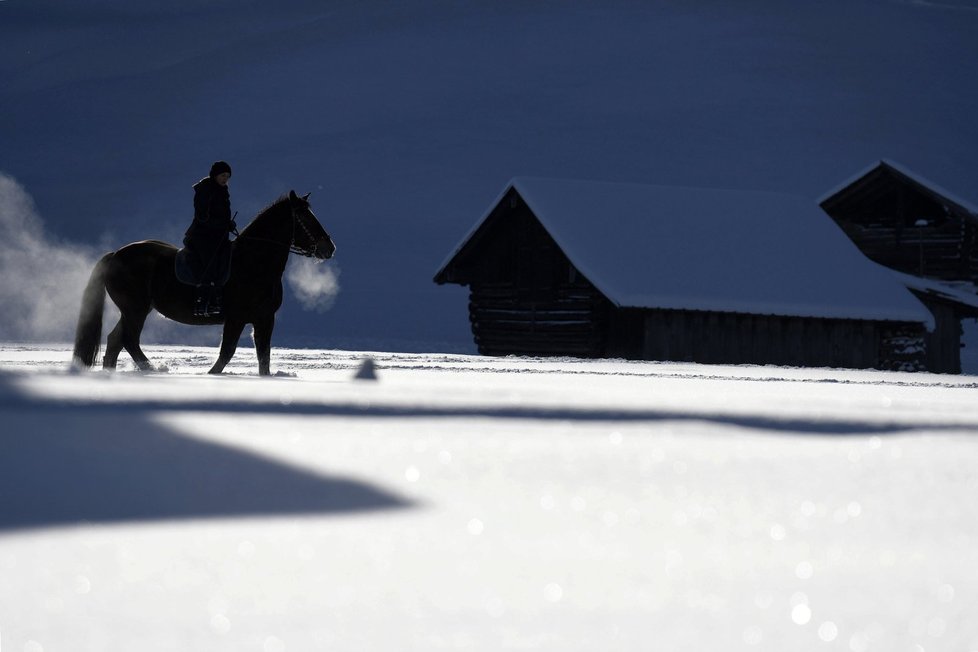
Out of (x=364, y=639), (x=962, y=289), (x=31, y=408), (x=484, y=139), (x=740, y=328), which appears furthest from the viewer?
(x=484, y=139)

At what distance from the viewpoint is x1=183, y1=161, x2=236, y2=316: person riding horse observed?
11.7 m

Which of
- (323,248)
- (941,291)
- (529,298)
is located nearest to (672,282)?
(529,298)

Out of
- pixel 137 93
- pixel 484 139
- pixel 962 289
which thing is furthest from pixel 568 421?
pixel 137 93

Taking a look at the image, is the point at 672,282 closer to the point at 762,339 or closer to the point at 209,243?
the point at 762,339

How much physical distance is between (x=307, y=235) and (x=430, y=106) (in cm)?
12661

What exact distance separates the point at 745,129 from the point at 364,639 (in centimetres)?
13108

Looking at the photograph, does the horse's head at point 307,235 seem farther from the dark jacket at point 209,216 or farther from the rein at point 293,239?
the dark jacket at point 209,216

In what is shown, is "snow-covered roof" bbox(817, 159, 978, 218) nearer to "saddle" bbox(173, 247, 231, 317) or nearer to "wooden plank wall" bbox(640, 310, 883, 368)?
"wooden plank wall" bbox(640, 310, 883, 368)

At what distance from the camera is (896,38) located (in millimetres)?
156500

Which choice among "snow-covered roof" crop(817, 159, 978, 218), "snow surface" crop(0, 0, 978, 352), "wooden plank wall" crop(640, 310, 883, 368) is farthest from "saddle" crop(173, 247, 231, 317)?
"snow surface" crop(0, 0, 978, 352)

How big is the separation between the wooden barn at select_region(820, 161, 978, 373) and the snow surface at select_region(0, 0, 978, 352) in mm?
52383

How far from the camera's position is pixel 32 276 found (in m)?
87.7

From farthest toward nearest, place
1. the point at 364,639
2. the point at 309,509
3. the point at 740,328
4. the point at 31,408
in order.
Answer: the point at 740,328 → the point at 31,408 → the point at 309,509 → the point at 364,639

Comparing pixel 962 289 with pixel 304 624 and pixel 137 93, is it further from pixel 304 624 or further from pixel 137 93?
pixel 137 93
